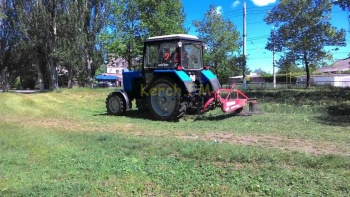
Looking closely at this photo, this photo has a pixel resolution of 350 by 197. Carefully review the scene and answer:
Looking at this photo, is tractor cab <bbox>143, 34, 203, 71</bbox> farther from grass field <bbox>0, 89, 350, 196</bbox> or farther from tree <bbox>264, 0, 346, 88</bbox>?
tree <bbox>264, 0, 346, 88</bbox>

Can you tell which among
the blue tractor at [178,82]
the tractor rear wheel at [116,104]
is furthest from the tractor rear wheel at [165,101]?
the tractor rear wheel at [116,104]

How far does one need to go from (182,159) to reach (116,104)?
7257mm

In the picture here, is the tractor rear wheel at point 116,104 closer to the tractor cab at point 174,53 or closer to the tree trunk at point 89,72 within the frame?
the tractor cab at point 174,53

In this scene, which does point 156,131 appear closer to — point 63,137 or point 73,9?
point 63,137

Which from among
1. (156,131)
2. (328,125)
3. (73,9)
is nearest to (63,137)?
(156,131)

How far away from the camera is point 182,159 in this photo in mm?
5824

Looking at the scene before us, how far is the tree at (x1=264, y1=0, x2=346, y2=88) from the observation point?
85.1 feet

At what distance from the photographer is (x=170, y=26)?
29188 millimetres

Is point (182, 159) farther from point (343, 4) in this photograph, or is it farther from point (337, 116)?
point (343, 4)

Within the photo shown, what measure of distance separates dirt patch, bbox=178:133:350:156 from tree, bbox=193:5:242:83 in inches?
1163

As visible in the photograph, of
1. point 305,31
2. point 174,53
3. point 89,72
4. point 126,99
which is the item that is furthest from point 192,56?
point 89,72

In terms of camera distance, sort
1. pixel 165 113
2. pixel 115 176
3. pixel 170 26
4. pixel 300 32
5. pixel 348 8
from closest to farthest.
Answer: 1. pixel 115 176
2. pixel 165 113
3. pixel 348 8
4. pixel 300 32
5. pixel 170 26

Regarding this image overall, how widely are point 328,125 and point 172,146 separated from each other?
4.67 m

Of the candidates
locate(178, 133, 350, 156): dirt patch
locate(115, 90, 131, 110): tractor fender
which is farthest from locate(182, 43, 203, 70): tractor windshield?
locate(178, 133, 350, 156): dirt patch
